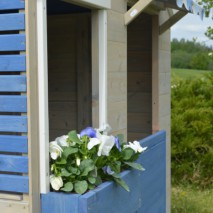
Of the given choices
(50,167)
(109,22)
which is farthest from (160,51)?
(50,167)

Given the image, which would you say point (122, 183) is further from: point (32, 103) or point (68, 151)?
point (32, 103)

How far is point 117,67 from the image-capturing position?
3156mm

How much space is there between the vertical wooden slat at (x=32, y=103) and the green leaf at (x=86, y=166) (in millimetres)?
218

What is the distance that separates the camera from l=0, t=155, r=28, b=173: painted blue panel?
2158 millimetres

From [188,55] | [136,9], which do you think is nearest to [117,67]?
[136,9]

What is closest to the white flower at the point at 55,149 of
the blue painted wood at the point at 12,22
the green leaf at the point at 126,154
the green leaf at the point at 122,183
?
the green leaf at the point at 122,183

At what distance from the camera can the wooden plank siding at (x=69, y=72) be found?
435cm

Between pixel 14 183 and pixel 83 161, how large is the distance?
1.15 ft

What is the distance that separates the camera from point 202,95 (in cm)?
810

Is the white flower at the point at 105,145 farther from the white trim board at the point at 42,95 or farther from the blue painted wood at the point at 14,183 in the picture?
the blue painted wood at the point at 14,183

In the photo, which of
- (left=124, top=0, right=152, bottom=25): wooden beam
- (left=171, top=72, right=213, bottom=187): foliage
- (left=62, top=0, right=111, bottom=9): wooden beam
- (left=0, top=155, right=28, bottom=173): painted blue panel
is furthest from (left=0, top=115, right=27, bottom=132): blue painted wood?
(left=171, top=72, right=213, bottom=187): foliage

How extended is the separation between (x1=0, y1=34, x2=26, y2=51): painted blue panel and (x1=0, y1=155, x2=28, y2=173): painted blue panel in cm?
52

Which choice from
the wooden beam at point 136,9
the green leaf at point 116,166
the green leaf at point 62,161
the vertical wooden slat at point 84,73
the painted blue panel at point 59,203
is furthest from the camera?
the vertical wooden slat at point 84,73

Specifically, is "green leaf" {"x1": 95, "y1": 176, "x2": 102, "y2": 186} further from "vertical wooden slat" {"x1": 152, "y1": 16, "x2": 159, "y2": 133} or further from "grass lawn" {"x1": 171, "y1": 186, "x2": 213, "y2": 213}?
"grass lawn" {"x1": 171, "y1": 186, "x2": 213, "y2": 213}
